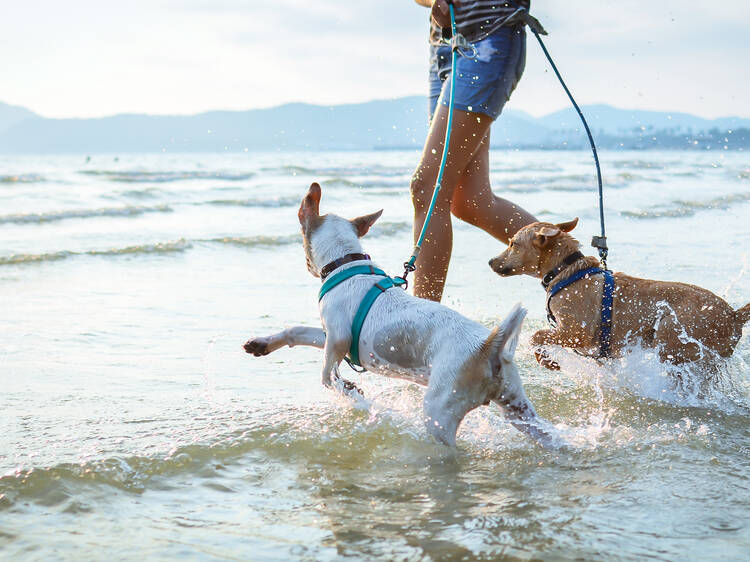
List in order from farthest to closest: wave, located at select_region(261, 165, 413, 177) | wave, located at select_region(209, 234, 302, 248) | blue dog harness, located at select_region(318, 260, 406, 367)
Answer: wave, located at select_region(261, 165, 413, 177) → wave, located at select_region(209, 234, 302, 248) → blue dog harness, located at select_region(318, 260, 406, 367)

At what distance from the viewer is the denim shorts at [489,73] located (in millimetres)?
4336

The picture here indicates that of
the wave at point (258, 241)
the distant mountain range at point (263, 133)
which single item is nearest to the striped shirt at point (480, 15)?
the wave at point (258, 241)

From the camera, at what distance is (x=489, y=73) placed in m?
4.34

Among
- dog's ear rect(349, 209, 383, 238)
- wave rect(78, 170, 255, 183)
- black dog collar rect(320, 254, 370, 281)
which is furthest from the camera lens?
wave rect(78, 170, 255, 183)

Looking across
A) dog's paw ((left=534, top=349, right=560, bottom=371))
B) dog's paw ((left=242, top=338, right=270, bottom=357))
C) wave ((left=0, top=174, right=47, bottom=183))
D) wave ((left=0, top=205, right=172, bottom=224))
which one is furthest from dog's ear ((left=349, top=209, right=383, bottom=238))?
wave ((left=0, top=174, right=47, bottom=183))

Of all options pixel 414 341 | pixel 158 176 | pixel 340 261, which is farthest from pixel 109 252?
pixel 158 176

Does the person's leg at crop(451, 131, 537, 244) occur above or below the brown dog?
above

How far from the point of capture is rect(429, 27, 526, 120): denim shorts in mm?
4336

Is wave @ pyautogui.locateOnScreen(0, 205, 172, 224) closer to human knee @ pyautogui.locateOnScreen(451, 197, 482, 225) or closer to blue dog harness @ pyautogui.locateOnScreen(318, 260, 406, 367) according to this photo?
human knee @ pyautogui.locateOnScreen(451, 197, 482, 225)

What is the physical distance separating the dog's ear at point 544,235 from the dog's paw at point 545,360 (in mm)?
622

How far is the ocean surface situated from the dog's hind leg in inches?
12.2

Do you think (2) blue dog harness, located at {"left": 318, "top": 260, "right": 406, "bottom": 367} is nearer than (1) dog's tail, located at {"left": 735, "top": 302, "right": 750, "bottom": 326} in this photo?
Yes

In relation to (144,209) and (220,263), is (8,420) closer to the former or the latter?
(220,263)

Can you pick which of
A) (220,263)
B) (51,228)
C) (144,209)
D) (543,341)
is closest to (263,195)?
(144,209)
